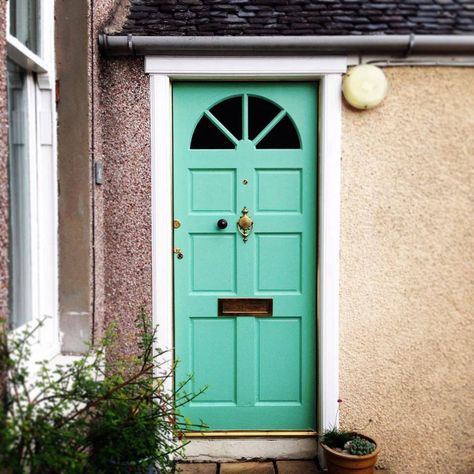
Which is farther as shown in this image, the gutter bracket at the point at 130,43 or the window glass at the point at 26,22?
the gutter bracket at the point at 130,43

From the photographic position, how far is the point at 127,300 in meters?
4.45

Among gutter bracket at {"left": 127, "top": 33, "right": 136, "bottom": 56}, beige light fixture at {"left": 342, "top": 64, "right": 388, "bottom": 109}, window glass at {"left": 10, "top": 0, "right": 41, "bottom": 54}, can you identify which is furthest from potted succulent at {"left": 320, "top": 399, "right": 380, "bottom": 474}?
window glass at {"left": 10, "top": 0, "right": 41, "bottom": 54}

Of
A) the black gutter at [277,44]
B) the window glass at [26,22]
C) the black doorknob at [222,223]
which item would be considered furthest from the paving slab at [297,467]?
the window glass at [26,22]

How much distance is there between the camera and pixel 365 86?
4281 millimetres

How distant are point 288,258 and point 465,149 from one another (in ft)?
4.97

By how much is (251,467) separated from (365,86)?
9.40ft

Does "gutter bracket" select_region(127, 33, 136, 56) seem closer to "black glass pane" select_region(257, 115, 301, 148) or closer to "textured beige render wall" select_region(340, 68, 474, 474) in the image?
"black glass pane" select_region(257, 115, 301, 148)

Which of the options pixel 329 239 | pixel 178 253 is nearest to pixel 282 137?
pixel 329 239

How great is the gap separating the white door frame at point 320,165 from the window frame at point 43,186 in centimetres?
75

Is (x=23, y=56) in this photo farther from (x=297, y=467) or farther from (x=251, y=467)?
(x=297, y=467)

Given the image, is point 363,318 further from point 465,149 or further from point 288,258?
point 465,149

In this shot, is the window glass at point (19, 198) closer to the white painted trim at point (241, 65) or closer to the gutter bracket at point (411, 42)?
the white painted trim at point (241, 65)

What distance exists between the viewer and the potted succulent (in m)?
4.10

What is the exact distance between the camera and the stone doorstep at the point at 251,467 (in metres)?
4.39
